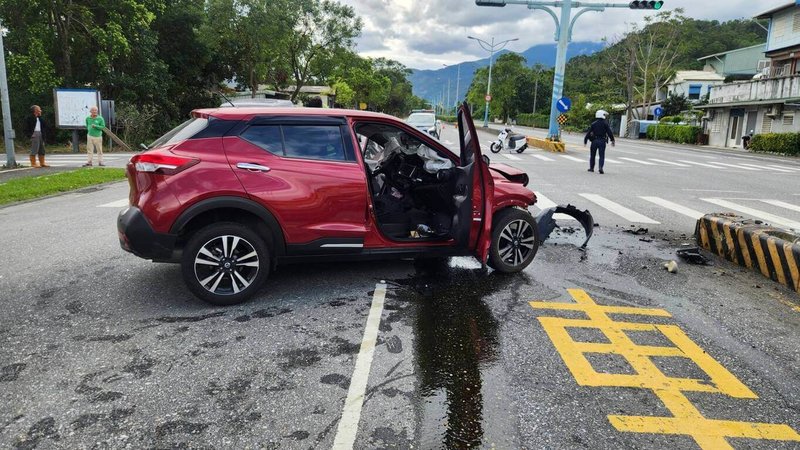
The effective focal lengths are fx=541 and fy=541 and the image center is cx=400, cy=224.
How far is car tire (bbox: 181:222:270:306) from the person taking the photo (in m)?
4.52

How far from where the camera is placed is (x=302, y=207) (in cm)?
471

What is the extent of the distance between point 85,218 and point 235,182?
18.4 ft

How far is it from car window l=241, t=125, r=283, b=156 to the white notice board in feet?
61.2

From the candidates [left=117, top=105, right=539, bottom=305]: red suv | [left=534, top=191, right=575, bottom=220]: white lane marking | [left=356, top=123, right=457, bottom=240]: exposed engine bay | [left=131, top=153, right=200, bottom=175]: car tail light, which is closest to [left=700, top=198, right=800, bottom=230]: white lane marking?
[left=534, top=191, right=575, bottom=220]: white lane marking

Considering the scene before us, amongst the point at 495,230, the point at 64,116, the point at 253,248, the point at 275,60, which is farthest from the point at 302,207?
the point at 275,60

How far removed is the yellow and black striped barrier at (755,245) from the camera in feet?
18.3

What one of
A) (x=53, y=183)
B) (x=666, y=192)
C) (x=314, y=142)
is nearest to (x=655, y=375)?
(x=314, y=142)

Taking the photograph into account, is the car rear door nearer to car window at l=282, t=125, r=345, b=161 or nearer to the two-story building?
car window at l=282, t=125, r=345, b=161

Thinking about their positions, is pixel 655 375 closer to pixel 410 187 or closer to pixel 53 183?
pixel 410 187

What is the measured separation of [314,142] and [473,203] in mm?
1592

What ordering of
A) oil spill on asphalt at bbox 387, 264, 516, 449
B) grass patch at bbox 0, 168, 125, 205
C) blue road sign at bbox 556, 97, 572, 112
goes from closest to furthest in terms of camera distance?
oil spill on asphalt at bbox 387, 264, 516, 449
grass patch at bbox 0, 168, 125, 205
blue road sign at bbox 556, 97, 572, 112

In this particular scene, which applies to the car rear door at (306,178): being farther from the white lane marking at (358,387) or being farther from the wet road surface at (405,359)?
the white lane marking at (358,387)

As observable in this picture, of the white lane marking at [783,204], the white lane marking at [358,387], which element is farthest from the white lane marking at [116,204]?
the white lane marking at [783,204]

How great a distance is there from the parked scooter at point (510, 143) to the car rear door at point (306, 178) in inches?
783
